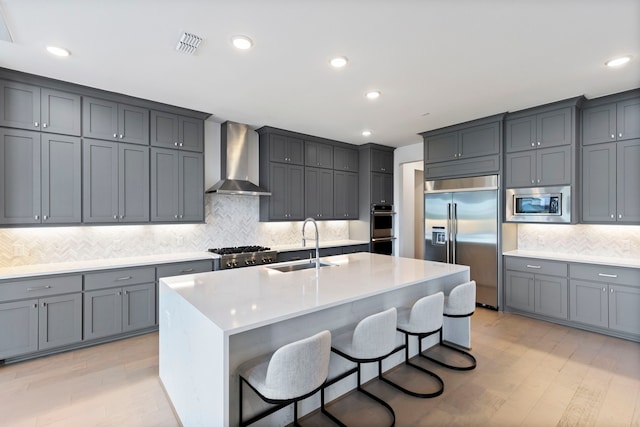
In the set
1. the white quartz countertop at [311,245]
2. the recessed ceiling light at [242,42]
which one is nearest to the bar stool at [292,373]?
the recessed ceiling light at [242,42]

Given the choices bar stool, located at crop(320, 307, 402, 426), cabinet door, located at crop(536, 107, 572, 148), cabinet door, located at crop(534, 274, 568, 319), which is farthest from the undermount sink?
cabinet door, located at crop(536, 107, 572, 148)

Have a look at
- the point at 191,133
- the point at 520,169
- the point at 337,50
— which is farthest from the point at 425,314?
the point at 191,133

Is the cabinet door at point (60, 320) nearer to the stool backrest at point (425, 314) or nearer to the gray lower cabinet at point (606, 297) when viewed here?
the stool backrest at point (425, 314)

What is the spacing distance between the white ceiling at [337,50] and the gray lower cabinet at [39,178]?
2.20 ft

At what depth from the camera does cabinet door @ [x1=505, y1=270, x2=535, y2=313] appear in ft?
13.6

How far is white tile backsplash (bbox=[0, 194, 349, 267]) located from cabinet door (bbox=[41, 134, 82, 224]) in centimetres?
35

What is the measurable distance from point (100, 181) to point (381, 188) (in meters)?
4.65

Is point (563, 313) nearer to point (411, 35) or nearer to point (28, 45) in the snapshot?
point (411, 35)

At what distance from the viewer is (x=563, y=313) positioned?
3.86m

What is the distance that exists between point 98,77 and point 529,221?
5.37 m

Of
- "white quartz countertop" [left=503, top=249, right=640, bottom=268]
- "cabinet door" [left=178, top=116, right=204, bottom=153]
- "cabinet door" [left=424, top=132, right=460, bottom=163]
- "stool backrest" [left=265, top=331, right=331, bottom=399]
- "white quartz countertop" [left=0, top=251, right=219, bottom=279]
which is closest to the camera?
"stool backrest" [left=265, top=331, right=331, bottom=399]

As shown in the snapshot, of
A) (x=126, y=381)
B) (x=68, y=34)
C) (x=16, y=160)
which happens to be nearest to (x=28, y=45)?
(x=68, y=34)

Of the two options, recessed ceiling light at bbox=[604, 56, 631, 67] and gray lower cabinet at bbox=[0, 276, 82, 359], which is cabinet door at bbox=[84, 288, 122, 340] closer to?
gray lower cabinet at bbox=[0, 276, 82, 359]

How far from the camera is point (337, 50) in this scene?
2617 millimetres
